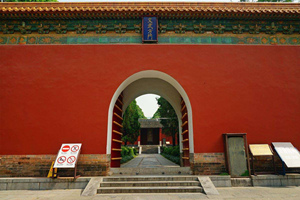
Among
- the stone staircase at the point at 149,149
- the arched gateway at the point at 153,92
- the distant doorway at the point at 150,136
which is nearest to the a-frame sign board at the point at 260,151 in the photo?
the arched gateway at the point at 153,92

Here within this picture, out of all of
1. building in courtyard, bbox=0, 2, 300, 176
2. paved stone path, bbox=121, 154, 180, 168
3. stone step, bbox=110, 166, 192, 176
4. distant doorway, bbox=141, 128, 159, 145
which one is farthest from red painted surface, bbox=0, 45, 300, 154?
distant doorway, bbox=141, 128, 159, 145

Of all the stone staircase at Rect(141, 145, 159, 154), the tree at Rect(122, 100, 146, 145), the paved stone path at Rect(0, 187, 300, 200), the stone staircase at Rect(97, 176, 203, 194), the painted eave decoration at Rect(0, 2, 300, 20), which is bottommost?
the stone staircase at Rect(141, 145, 159, 154)

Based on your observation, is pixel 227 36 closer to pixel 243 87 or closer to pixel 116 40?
pixel 243 87

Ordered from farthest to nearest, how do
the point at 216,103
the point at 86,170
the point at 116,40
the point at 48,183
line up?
the point at 116,40 → the point at 216,103 → the point at 86,170 → the point at 48,183

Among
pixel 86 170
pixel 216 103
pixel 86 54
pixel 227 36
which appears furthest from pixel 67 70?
pixel 227 36

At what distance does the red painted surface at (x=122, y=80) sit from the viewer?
551 centimetres

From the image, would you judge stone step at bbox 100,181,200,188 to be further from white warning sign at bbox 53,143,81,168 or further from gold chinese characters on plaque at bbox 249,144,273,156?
gold chinese characters on plaque at bbox 249,144,273,156

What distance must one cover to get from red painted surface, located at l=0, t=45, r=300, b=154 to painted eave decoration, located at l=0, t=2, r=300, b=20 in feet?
3.26

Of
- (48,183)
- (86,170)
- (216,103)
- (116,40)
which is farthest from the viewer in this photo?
(116,40)

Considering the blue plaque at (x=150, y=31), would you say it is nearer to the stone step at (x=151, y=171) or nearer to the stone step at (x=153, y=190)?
the stone step at (x=151, y=171)

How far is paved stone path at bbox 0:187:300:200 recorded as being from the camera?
4066 millimetres

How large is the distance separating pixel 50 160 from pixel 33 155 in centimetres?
53

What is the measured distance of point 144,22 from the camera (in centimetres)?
611

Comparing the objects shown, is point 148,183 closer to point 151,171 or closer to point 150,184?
point 150,184
